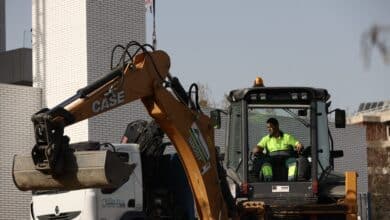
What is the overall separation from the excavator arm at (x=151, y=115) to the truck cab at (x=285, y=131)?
96cm

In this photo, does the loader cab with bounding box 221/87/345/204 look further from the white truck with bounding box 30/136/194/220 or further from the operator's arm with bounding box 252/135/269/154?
the white truck with bounding box 30/136/194/220

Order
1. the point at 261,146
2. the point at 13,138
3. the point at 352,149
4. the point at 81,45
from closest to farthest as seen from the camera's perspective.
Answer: the point at 261,146 → the point at 81,45 → the point at 13,138 → the point at 352,149

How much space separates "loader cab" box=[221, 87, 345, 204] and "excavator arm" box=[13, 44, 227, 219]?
96 centimetres

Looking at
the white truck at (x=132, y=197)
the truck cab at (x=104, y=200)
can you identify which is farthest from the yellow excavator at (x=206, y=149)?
the truck cab at (x=104, y=200)

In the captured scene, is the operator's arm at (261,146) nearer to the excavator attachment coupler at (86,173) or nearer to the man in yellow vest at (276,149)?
the man in yellow vest at (276,149)

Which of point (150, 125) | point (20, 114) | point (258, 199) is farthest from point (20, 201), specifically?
point (258, 199)

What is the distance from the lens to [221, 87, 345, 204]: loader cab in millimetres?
15742

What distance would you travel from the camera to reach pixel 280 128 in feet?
53.7

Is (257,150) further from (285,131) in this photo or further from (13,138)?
(13,138)

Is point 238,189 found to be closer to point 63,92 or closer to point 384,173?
point 63,92

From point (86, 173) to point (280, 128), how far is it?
451cm

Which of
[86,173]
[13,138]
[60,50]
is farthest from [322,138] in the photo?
[13,138]

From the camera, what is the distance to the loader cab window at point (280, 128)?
52.5 ft

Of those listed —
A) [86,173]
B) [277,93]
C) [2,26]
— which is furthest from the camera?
[2,26]
